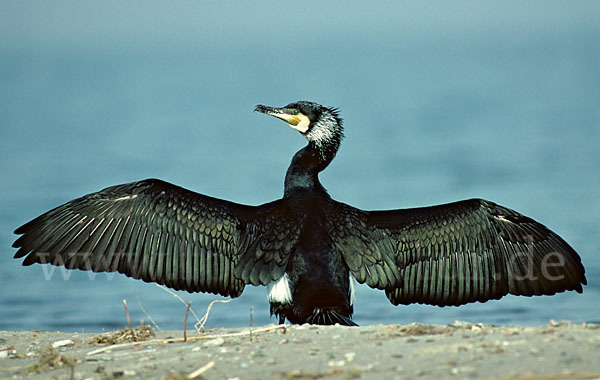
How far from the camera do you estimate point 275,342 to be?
19.1ft

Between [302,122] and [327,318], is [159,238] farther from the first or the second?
[302,122]

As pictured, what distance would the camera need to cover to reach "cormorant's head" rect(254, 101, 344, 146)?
8586mm

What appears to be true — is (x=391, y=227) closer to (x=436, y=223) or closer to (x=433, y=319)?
(x=436, y=223)

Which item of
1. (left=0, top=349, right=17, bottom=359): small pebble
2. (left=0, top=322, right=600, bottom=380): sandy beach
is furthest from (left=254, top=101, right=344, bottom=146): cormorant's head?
(left=0, top=349, right=17, bottom=359): small pebble

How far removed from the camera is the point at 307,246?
25.1 feet

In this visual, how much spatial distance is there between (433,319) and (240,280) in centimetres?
434

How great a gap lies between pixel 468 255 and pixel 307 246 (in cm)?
157

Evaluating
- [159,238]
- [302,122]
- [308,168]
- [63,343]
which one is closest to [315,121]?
[302,122]

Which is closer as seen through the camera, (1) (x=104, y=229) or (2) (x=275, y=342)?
(2) (x=275, y=342)

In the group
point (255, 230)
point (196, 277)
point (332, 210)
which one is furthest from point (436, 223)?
point (196, 277)

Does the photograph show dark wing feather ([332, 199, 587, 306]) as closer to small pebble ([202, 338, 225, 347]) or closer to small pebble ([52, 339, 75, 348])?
small pebble ([202, 338, 225, 347])

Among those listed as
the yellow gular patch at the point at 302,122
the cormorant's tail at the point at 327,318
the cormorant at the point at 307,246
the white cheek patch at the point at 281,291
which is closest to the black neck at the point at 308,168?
the cormorant at the point at 307,246

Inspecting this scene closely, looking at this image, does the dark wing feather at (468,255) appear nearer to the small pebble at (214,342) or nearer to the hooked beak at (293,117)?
the hooked beak at (293,117)

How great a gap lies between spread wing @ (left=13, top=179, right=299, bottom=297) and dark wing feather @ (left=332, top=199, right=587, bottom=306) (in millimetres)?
1021
